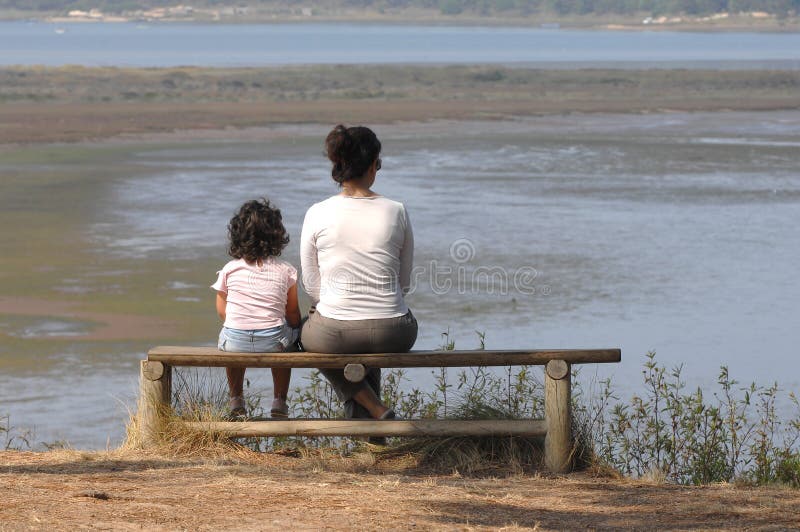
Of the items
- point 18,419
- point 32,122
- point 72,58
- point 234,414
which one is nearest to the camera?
point 234,414

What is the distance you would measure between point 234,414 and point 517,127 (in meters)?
26.4

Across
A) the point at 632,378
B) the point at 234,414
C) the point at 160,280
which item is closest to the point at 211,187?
the point at 160,280

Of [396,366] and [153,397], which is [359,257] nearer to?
[396,366]

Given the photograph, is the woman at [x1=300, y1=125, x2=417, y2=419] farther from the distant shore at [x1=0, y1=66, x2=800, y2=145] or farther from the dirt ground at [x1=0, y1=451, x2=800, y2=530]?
the distant shore at [x1=0, y1=66, x2=800, y2=145]

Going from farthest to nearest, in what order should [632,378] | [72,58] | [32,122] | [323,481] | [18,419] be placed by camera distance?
[72,58], [32,122], [632,378], [18,419], [323,481]

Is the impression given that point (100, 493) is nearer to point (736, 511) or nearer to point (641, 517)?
point (641, 517)

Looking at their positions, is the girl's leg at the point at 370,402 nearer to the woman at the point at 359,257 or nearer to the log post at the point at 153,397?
the woman at the point at 359,257

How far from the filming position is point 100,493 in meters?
5.36

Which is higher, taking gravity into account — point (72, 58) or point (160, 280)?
point (72, 58)

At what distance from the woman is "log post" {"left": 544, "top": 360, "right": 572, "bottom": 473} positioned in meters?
0.65

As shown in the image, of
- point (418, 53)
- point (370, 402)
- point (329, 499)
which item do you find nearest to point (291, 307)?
point (370, 402)

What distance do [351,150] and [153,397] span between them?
146 cm

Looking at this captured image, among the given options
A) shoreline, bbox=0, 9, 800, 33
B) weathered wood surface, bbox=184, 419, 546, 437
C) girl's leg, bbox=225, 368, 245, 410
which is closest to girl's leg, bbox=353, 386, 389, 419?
weathered wood surface, bbox=184, 419, 546, 437

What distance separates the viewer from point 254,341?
6285 millimetres
